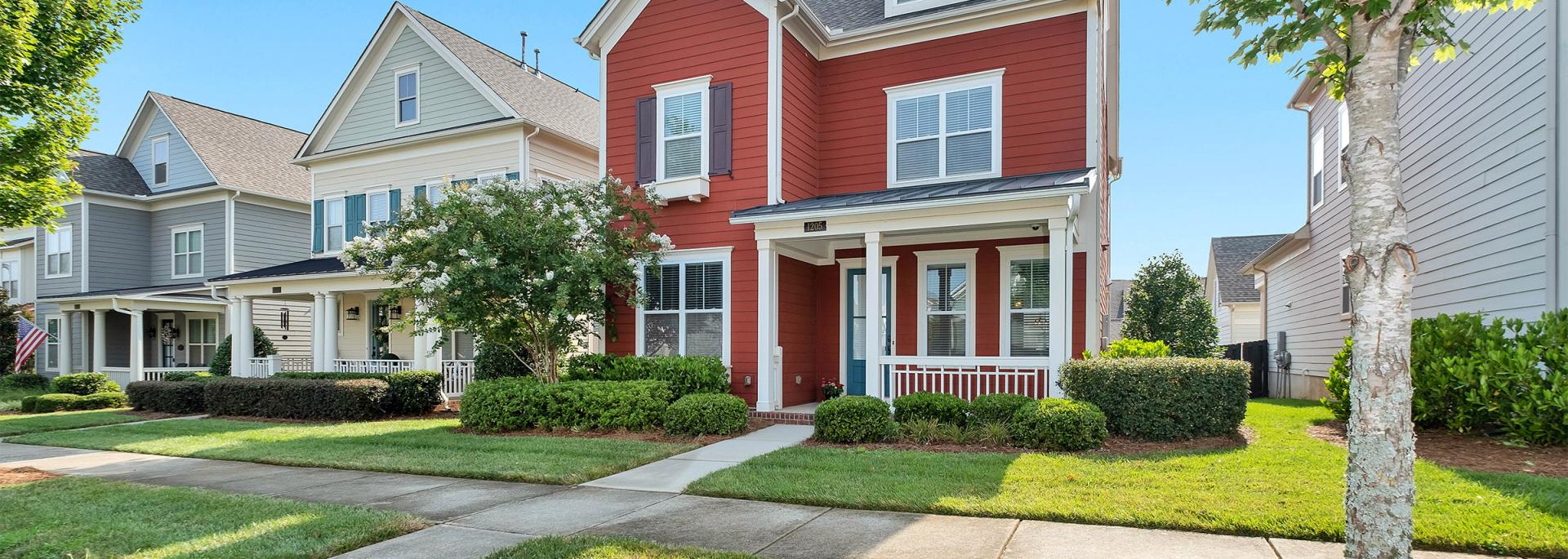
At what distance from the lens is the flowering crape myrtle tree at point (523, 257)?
11.6 metres

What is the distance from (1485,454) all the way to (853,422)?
6002 mm

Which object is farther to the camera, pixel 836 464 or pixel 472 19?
pixel 472 19

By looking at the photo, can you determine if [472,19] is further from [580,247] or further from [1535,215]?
[1535,215]

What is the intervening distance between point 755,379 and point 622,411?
90.7 inches

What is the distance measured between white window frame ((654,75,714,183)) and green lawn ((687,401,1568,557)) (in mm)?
5627

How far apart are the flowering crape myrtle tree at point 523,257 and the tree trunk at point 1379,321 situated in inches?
377

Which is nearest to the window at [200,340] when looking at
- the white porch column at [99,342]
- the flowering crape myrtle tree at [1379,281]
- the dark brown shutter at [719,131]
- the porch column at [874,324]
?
the white porch column at [99,342]

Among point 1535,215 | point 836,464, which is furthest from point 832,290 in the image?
point 1535,215

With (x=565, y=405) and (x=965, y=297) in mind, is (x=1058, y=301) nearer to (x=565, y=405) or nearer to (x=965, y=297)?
(x=965, y=297)

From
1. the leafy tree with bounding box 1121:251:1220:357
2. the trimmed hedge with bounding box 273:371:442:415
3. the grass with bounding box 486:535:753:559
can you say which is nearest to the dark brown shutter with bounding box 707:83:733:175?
the trimmed hedge with bounding box 273:371:442:415

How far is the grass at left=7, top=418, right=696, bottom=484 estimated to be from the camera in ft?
27.3

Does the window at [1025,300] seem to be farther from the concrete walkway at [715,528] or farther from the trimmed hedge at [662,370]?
the concrete walkway at [715,528]

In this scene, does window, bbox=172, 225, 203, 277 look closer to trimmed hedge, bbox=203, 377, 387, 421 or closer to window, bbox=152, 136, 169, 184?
window, bbox=152, 136, 169, 184

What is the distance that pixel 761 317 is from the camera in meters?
12.0
